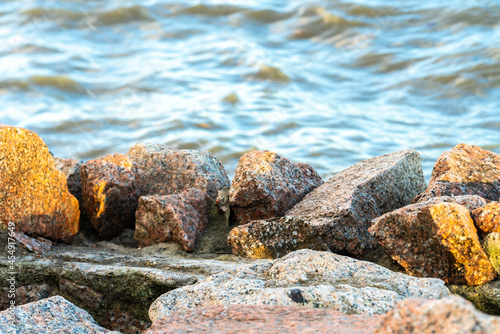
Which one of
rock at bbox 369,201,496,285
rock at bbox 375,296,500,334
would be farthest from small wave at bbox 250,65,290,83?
A: rock at bbox 375,296,500,334

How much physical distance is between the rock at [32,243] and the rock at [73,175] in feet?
1.87

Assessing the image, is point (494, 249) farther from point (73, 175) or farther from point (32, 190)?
point (73, 175)

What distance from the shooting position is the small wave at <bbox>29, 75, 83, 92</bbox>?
10.8m

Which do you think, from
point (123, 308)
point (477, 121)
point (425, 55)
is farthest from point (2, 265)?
point (425, 55)

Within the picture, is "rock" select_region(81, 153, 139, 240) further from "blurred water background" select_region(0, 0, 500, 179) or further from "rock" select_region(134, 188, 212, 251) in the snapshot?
"blurred water background" select_region(0, 0, 500, 179)

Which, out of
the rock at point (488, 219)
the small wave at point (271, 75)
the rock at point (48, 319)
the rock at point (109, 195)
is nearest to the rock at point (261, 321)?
the rock at point (48, 319)

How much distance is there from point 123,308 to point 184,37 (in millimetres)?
10641

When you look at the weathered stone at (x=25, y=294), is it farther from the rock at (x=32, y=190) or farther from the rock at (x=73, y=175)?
the rock at (x=73, y=175)

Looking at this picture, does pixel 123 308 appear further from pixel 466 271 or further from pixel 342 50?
pixel 342 50

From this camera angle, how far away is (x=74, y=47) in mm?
12586

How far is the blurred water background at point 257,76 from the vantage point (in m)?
8.70

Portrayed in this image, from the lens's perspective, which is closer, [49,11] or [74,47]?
[74,47]

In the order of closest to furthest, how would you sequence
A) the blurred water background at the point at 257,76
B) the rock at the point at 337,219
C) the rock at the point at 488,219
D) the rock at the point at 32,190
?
the rock at the point at 488,219 < the rock at the point at 337,219 < the rock at the point at 32,190 < the blurred water background at the point at 257,76

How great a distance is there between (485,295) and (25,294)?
232 centimetres
